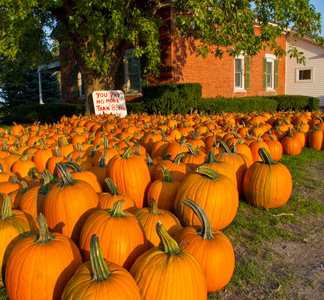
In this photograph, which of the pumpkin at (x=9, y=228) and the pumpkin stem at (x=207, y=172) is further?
the pumpkin stem at (x=207, y=172)

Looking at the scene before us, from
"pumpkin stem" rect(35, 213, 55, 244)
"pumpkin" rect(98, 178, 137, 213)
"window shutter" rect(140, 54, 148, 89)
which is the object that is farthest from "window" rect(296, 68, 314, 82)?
"pumpkin stem" rect(35, 213, 55, 244)

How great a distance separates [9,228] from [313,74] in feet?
86.3

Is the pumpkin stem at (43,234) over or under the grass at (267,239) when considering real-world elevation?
over

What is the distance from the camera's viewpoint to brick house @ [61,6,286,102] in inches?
601

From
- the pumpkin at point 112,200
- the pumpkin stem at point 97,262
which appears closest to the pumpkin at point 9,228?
the pumpkin at point 112,200

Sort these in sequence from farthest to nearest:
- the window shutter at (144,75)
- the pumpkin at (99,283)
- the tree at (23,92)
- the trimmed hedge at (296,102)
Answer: the tree at (23,92), the trimmed hedge at (296,102), the window shutter at (144,75), the pumpkin at (99,283)

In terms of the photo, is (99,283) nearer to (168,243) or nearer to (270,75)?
(168,243)

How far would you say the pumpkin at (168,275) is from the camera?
1718 millimetres

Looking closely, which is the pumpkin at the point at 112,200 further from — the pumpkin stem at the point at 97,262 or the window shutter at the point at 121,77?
the window shutter at the point at 121,77

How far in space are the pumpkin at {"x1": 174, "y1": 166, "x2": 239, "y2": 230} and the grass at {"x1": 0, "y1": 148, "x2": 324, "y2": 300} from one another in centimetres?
30

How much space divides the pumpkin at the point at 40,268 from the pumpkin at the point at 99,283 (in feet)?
0.95

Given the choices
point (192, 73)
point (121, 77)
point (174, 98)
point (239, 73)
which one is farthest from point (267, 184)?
point (239, 73)

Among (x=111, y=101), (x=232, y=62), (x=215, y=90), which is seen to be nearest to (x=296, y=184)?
(x=111, y=101)

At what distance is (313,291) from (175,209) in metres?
1.32
